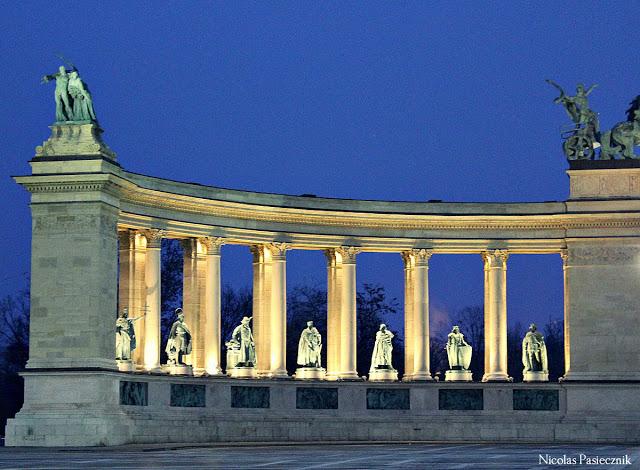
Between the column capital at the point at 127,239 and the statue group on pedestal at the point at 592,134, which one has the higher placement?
the statue group on pedestal at the point at 592,134

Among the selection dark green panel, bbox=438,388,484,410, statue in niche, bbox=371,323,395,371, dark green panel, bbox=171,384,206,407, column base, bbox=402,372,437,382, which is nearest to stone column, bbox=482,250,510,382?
dark green panel, bbox=438,388,484,410

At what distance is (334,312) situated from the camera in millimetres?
114688

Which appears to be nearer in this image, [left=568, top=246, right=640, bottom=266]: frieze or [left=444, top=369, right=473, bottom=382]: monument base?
[left=568, top=246, right=640, bottom=266]: frieze

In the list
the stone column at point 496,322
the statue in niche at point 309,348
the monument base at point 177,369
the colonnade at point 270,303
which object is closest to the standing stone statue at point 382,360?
the colonnade at point 270,303

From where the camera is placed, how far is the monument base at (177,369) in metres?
103

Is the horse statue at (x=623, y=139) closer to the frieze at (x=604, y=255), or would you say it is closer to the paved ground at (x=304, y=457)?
the frieze at (x=604, y=255)

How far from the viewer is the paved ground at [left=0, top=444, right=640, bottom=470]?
217ft

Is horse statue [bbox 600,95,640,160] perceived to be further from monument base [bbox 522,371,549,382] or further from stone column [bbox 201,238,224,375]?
stone column [bbox 201,238,224,375]

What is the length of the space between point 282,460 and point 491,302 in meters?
46.5

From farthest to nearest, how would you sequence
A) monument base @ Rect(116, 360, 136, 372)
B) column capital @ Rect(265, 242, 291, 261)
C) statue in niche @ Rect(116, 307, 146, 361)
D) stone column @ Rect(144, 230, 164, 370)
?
column capital @ Rect(265, 242, 291, 261), stone column @ Rect(144, 230, 164, 370), statue in niche @ Rect(116, 307, 146, 361), monument base @ Rect(116, 360, 136, 372)

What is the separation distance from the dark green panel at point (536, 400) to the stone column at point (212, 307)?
23.5 meters

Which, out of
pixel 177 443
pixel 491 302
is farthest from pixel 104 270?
pixel 491 302

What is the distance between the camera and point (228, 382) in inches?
4149

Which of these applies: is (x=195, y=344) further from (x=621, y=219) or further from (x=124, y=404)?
(x=621, y=219)
